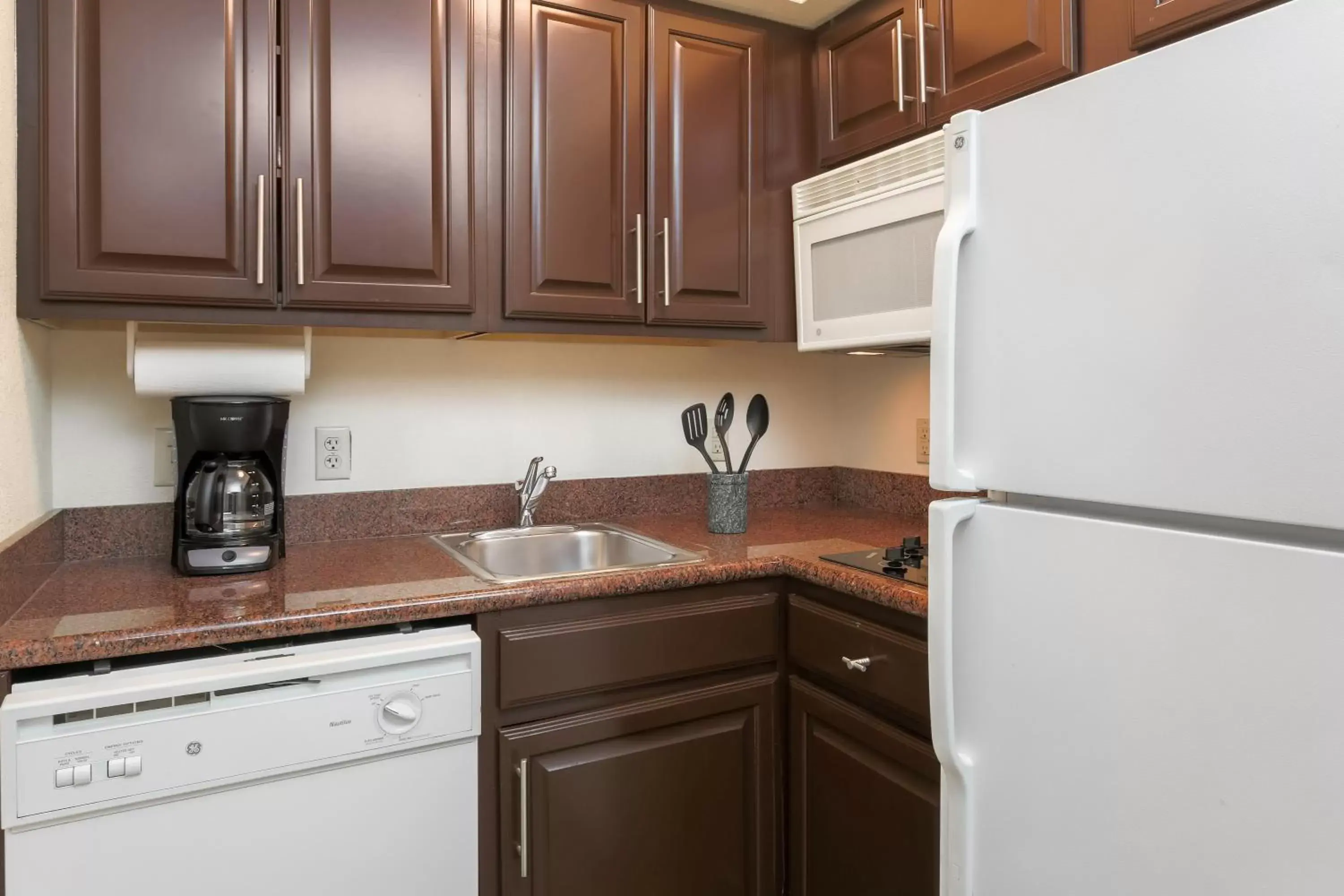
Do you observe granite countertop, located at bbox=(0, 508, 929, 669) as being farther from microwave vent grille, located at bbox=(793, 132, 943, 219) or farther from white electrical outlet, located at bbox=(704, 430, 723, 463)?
microwave vent grille, located at bbox=(793, 132, 943, 219)

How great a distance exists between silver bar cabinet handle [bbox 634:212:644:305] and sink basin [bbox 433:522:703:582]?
0.56 metres

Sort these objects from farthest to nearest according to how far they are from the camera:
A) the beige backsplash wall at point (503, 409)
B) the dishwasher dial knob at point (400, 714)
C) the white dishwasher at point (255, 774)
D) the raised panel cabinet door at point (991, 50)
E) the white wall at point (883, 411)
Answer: the white wall at point (883, 411) → the beige backsplash wall at point (503, 409) → the raised panel cabinet door at point (991, 50) → the dishwasher dial knob at point (400, 714) → the white dishwasher at point (255, 774)

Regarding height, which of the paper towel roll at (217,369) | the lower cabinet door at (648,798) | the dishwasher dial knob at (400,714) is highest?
the paper towel roll at (217,369)

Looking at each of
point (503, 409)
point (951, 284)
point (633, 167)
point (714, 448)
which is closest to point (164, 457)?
point (503, 409)

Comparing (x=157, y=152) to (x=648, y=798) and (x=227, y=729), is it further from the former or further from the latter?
(x=648, y=798)

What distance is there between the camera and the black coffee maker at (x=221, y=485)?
4.62 ft

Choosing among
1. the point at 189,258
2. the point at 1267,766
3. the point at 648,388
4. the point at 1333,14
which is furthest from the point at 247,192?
the point at 1267,766

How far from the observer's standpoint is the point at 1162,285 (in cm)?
74

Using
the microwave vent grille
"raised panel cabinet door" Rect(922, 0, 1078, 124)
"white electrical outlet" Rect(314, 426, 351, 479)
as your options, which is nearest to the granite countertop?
"white electrical outlet" Rect(314, 426, 351, 479)

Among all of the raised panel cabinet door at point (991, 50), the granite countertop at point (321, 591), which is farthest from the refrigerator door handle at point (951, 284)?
the raised panel cabinet door at point (991, 50)

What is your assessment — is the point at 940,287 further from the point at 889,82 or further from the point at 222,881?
the point at 222,881

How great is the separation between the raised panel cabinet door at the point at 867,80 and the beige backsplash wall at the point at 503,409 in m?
0.60

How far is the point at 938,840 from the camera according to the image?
1.23 metres

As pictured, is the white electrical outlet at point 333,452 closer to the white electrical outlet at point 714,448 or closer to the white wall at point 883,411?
the white electrical outlet at point 714,448
